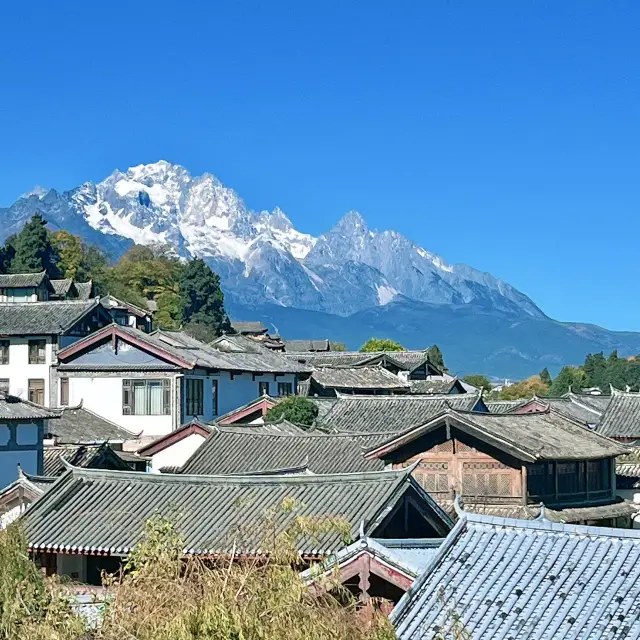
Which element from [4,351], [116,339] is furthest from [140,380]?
[4,351]

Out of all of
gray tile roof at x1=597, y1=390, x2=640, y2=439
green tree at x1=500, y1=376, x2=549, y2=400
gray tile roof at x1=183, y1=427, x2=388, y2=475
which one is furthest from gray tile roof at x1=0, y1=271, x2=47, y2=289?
green tree at x1=500, y1=376, x2=549, y2=400

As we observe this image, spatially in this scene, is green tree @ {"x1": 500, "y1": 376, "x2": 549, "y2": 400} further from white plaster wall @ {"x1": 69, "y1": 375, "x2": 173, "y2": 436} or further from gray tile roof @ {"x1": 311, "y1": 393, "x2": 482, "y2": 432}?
gray tile roof @ {"x1": 311, "y1": 393, "x2": 482, "y2": 432}

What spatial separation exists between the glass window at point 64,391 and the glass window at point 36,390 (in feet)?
7.14

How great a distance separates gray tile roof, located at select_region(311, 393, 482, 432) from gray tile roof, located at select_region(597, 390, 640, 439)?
6896 millimetres

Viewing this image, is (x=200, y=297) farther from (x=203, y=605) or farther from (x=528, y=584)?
(x=203, y=605)

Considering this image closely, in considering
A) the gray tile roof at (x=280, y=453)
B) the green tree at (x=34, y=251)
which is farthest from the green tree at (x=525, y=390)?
the gray tile roof at (x=280, y=453)

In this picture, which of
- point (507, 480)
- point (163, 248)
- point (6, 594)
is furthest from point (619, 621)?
point (163, 248)

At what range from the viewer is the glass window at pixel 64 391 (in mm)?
53156

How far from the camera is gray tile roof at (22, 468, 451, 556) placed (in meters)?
22.2

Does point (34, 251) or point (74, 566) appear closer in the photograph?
point (74, 566)

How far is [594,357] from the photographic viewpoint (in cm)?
13675

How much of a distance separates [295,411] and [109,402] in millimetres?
9470

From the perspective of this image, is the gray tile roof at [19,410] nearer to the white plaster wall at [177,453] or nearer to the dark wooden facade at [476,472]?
the white plaster wall at [177,453]

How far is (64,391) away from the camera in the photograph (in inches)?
2103
